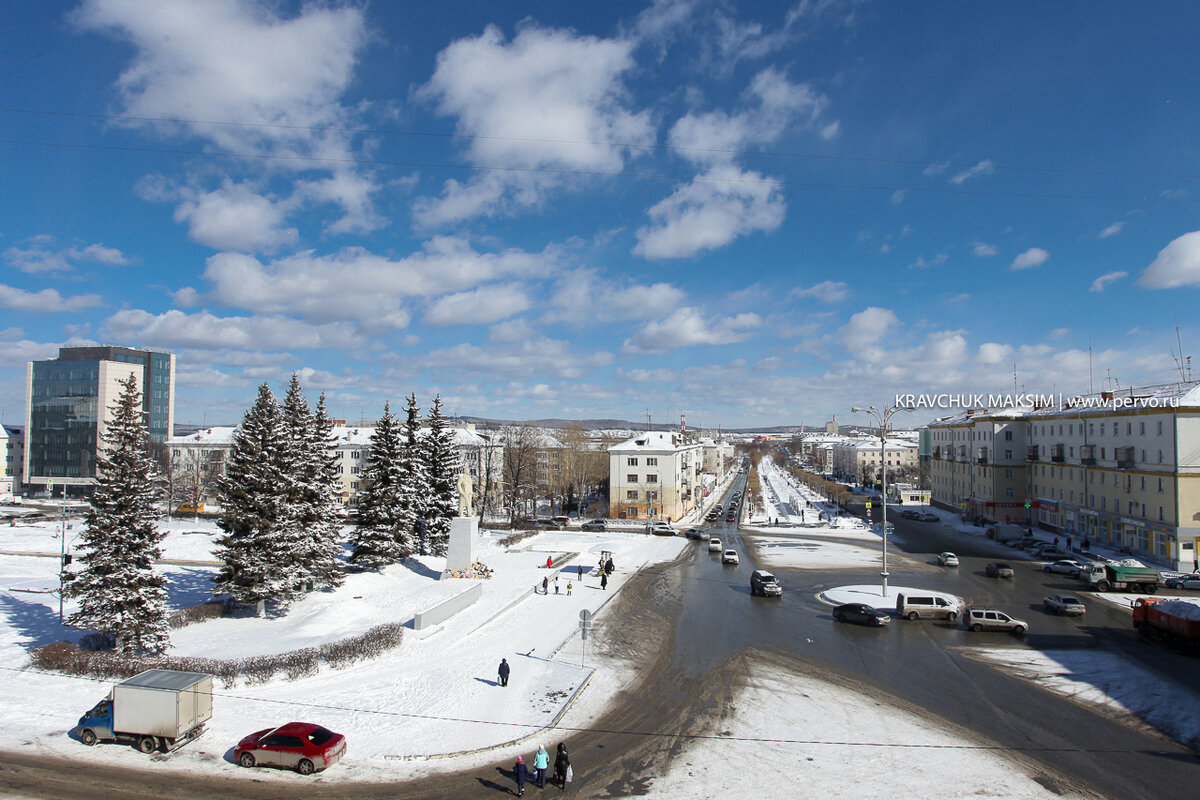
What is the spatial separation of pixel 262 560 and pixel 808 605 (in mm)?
25909

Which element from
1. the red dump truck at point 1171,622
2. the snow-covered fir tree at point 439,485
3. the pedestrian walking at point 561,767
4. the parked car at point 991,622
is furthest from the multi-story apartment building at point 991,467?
the pedestrian walking at point 561,767

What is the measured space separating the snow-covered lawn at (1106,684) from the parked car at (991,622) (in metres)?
2.50

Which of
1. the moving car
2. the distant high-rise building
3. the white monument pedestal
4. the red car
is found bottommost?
the moving car

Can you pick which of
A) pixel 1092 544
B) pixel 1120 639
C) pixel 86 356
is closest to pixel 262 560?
pixel 1120 639

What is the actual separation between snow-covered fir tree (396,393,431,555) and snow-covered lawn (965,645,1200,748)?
29.5 metres

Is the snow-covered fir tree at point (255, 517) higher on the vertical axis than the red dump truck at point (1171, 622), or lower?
higher

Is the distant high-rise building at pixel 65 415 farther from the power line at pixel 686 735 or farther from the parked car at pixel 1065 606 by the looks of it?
the parked car at pixel 1065 606

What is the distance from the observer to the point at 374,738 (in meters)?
17.0

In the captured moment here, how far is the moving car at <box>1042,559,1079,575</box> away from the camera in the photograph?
4128 cm

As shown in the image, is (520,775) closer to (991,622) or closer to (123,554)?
(123,554)

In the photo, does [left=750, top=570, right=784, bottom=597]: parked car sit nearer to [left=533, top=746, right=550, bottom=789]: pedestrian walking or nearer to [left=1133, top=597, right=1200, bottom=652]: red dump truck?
[left=1133, top=597, right=1200, bottom=652]: red dump truck

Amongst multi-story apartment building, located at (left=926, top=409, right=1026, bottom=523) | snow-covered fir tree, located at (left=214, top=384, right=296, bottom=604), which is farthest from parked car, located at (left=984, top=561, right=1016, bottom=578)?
snow-covered fir tree, located at (left=214, top=384, right=296, bottom=604)

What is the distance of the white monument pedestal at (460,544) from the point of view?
37250 millimetres

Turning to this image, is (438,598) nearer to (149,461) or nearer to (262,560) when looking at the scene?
(262,560)
